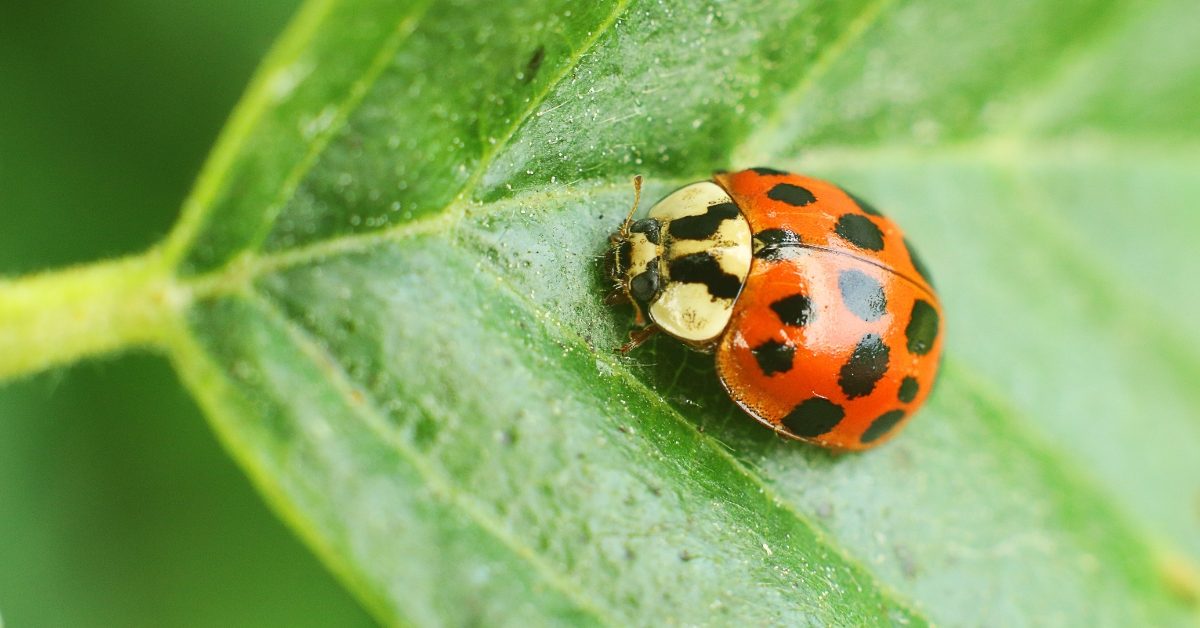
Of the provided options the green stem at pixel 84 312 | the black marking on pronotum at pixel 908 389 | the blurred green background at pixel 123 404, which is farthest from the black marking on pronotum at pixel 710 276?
the blurred green background at pixel 123 404

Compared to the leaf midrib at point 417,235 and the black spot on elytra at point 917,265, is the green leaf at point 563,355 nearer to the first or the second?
the leaf midrib at point 417,235

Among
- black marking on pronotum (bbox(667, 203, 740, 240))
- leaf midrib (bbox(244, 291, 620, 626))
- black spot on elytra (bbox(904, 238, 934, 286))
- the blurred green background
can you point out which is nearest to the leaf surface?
leaf midrib (bbox(244, 291, 620, 626))

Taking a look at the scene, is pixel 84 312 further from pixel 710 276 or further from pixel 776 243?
pixel 776 243

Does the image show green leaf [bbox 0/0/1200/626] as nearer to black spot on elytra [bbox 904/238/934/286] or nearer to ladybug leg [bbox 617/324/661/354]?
ladybug leg [bbox 617/324/661/354]

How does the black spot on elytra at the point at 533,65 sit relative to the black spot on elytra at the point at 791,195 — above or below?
above

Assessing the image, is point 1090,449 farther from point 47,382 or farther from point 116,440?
point 116,440

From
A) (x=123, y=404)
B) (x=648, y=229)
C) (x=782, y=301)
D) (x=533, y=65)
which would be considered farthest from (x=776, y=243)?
(x=123, y=404)
